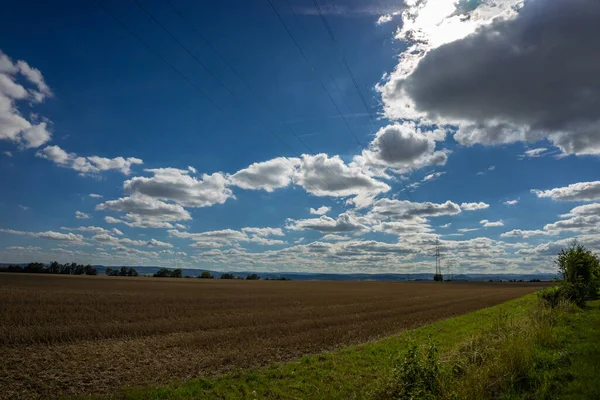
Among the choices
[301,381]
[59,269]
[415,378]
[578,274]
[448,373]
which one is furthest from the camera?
[59,269]

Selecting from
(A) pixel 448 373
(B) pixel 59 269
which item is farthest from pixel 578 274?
(B) pixel 59 269

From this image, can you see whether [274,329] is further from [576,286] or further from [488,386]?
[576,286]

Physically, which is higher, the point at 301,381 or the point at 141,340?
the point at 301,381

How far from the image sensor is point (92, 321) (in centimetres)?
2661

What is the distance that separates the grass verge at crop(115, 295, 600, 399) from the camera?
9969 mm

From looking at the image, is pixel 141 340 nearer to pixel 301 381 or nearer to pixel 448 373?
pixel 301 381

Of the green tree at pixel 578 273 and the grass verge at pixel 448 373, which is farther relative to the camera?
the green tree at pixel 578 273

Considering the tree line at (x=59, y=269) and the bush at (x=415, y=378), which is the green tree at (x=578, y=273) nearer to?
the bush at (x=415, y=378)

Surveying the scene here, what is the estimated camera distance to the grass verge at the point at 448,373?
9.97 metres

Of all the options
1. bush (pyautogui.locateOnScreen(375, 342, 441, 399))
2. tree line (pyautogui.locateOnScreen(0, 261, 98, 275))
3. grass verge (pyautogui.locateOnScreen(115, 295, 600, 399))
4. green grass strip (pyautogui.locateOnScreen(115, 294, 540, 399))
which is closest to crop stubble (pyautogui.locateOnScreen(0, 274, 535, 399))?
green grass strip (pyautogui.locateOnScreen(115, 294, 540, 399))

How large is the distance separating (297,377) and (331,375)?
55.2 inches

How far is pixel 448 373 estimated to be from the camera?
1097 cm

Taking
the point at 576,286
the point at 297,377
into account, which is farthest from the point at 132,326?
the point at 576,286

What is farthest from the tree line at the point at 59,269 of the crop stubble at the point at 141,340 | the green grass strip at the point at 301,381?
the green grass strip at the point at 301,381
